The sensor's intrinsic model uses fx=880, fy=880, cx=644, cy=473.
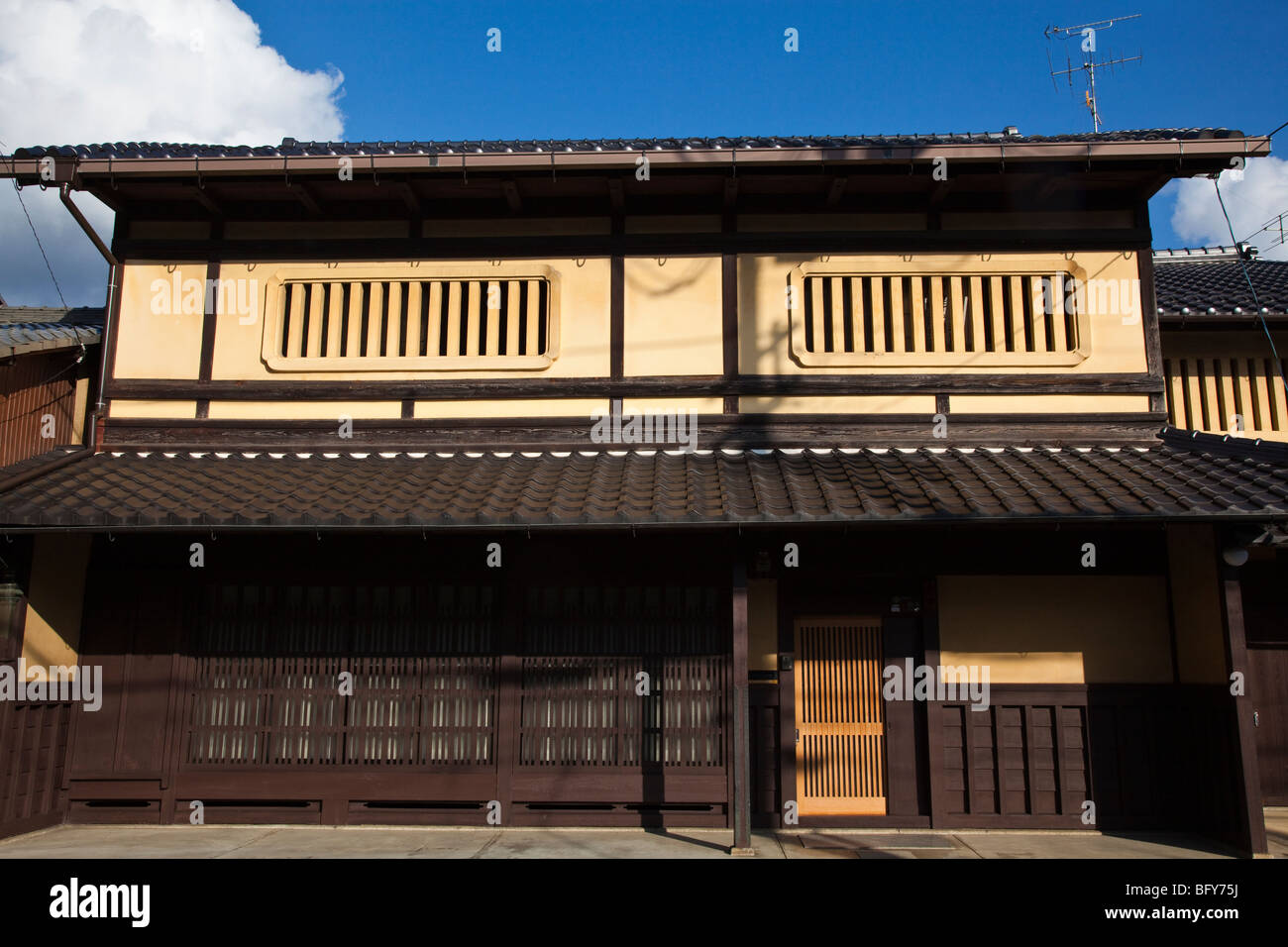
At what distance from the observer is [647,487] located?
8.66 metres

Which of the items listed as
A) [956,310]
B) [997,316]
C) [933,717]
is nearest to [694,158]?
[956,310]

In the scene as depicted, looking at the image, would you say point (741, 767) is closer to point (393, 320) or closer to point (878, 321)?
point (878, 321)

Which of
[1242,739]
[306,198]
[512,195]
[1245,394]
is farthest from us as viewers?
[1245,394]

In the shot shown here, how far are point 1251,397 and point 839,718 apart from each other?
6.92 meters

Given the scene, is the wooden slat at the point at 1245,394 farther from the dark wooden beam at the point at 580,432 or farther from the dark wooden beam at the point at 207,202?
the dark wooden beam at the point at 207,202

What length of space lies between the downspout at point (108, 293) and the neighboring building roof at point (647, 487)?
468 mm

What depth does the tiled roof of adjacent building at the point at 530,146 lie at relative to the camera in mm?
9914

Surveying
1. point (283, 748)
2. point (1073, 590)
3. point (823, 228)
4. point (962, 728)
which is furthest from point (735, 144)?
point (283, 748)

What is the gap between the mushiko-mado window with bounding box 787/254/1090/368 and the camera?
10109mm

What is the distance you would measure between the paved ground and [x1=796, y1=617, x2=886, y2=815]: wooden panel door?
1.39ft

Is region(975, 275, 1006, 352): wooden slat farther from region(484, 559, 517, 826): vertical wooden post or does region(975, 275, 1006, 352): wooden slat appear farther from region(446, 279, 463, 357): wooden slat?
region(446, 279, 463, 357): wooden slat

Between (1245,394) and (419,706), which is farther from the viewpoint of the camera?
(1245,394)

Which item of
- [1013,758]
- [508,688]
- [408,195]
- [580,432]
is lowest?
[1013,758]

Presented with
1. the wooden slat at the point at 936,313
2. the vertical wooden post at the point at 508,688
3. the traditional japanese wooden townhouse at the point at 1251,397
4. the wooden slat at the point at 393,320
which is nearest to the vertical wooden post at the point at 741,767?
the vertical wooden post at the point at 508,688
